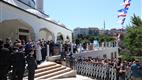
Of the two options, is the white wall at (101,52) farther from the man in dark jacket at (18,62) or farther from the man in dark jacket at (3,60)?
the man in dark jacket at (3,60)

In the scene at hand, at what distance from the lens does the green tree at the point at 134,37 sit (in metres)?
47.4

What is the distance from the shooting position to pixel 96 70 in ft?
74.1

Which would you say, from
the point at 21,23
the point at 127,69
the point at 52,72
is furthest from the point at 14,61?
the point at 21,23

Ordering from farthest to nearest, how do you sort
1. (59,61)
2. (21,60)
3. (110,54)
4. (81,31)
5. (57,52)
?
1. (81,31)
2. (110,54)
3. (57,52)
4. (59,61)
5. (21,60)

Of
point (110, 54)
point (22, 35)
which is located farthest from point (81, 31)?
point (22, 35)

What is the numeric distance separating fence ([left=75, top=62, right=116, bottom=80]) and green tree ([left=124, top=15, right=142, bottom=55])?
23.8m

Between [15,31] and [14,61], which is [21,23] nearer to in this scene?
[15,31]

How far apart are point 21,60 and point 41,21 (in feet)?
52.9

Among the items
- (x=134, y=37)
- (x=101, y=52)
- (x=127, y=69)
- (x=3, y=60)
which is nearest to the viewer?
(x=3, y=60)

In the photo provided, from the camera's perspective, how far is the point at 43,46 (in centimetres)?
2314

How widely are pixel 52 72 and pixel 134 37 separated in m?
29.7

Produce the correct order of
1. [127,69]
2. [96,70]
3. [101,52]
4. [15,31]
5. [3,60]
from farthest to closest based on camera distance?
[101,52] < [15,31] < [96,70] < [127,69] < [3,60]

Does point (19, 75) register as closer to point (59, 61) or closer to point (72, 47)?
point (59, 61)

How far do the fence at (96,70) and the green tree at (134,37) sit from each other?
2380cm
